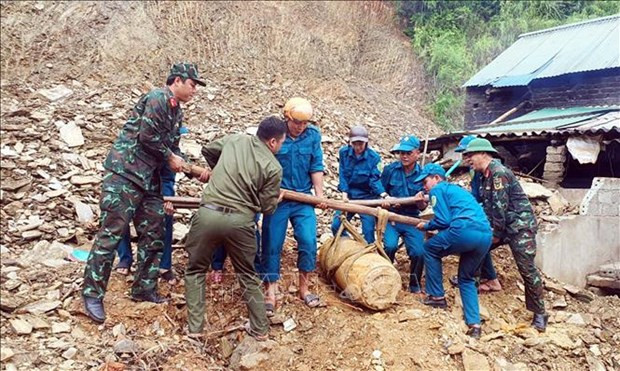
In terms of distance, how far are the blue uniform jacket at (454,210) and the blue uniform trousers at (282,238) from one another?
1.09 m

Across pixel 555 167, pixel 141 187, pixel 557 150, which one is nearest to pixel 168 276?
pixel 141 187

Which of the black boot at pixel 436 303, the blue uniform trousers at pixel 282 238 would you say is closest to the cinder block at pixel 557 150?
the black boot at pixel 436 303

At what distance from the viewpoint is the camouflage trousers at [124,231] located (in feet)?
12.5

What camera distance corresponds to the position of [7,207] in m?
5.62

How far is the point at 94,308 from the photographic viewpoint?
3.80 metres

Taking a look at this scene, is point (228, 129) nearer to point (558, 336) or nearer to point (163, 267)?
point (163, 267)

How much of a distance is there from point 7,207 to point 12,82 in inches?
175

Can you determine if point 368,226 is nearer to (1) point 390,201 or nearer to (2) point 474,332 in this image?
(1) point 390,201

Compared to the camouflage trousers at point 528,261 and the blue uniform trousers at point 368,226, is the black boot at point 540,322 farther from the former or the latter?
the blue uniform trousers at point 368,226

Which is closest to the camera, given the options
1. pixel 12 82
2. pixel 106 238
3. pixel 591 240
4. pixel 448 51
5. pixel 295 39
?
pixel 106 238

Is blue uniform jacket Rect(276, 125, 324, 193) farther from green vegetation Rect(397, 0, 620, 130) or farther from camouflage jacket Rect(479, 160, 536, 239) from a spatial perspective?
green vegetation Rect(397, 0, 620, 130)

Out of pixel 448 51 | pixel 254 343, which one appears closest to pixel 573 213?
pixel 254 343

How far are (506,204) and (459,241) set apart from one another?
0.73 m

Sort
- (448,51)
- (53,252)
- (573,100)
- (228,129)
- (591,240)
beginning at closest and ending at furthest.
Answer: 1. (53,252)
2. (591,240)
3. (228,129)
4. (573,100)
5. (448,51)
